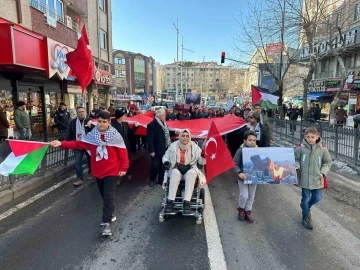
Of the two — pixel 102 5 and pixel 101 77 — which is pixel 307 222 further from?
pixel 102 5

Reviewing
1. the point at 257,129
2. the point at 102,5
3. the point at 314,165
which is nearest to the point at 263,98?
the point at 257,129

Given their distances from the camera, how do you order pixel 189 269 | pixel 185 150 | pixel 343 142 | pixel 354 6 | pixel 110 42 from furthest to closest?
pixel 110 42 < pixel 354 6 < pixel 343 142 < pixel 185 150 < pixel 189 269

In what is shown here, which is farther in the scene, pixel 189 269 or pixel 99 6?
pixel 99 6

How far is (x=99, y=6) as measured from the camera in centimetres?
2167

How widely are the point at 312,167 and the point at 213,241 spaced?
1.85 m

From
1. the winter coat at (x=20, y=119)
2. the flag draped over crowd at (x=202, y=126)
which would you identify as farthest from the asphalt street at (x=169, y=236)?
the winter coat at (x=20, y=119)

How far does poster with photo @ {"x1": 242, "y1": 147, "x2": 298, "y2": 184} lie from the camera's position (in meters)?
4.17

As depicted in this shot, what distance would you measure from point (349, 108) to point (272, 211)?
66.6ft

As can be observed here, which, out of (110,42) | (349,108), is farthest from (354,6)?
(110,42)

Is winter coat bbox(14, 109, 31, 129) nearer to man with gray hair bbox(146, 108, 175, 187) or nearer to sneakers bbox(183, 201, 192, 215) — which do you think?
man with gray hair bbox(146, 108, 175, 187)

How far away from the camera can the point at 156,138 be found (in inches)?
252

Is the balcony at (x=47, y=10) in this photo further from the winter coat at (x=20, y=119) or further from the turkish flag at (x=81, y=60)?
the turkish flag at (x=81, y=60)

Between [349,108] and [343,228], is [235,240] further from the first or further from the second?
[349,108]

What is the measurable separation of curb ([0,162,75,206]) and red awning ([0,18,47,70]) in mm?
3852
